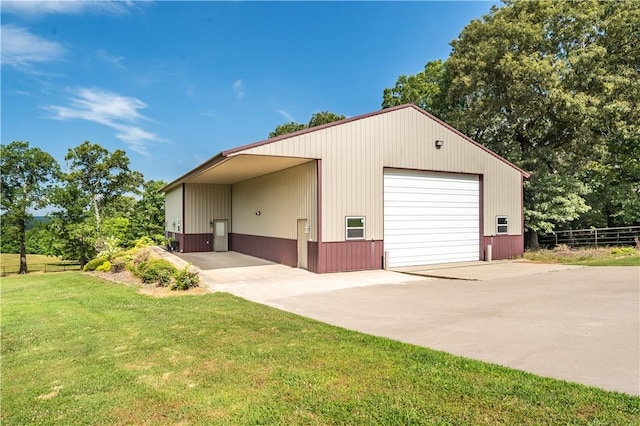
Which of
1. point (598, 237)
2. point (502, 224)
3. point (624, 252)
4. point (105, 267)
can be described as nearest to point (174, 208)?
point (105, 267)

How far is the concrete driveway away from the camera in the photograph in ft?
15.4

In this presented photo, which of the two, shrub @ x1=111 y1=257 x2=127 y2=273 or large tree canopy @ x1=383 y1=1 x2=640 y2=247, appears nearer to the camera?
shrub @ x1=111 y1=257 x2=127 y2=273

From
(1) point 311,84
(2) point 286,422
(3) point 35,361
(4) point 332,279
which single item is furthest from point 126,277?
(1) point 311,84

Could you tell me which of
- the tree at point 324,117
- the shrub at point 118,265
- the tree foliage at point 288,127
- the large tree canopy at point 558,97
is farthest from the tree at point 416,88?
the shrub at point 118,265

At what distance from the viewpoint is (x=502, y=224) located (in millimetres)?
17906

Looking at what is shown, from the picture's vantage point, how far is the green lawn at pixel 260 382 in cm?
334

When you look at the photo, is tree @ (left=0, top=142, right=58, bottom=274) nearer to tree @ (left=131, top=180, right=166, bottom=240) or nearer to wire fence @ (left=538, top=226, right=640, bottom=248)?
tree @ (left=131, top=180, right=166, bottom=240)

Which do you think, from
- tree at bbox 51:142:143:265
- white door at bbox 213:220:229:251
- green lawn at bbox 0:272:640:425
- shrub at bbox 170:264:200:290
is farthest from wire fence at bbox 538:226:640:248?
tree at bbox 51:142:143:265

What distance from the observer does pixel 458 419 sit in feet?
10.5

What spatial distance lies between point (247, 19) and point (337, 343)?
45.5ft

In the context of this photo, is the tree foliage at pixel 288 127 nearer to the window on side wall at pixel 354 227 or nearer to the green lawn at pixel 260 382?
the window on side wall at pixel 354 227

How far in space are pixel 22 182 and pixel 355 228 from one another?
35.1 m

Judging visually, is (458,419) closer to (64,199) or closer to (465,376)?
(465,376)

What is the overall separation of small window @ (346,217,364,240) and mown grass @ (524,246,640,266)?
8.53 meters
